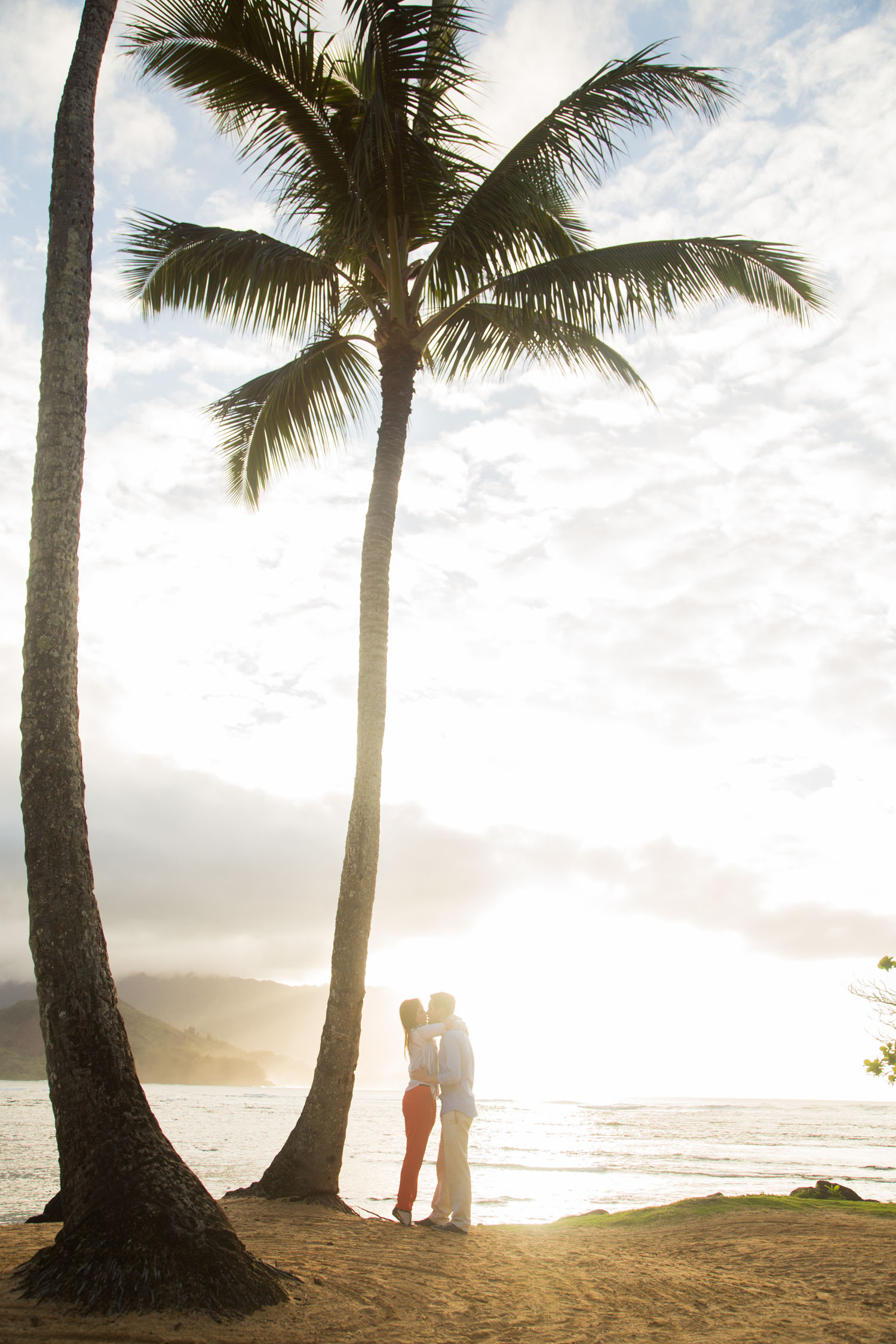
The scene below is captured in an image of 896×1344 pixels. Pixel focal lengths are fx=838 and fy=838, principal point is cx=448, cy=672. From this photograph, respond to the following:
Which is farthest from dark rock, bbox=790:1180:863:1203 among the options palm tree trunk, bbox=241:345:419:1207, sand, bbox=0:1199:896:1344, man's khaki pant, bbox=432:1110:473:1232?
palm tree trunk, bbox=241:345:419:1207

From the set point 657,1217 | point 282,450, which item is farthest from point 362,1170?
point 282,450

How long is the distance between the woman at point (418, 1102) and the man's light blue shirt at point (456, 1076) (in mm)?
78

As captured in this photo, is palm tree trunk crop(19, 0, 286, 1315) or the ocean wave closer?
palm tree trunk crop(19, 0, 286, 1315)

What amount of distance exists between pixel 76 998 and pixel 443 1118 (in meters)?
3.39

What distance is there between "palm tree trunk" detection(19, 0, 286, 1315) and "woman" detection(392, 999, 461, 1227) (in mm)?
2241

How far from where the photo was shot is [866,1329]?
171 inches

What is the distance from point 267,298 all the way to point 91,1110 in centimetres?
776

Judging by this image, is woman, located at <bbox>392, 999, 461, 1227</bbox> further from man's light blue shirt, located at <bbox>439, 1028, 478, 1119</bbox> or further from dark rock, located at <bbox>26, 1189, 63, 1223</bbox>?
dark rock, located at <bbox>26, 1189, 63, 1223</bbox>

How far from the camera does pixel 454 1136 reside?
6.29 m

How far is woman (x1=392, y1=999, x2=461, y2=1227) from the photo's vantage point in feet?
20.7

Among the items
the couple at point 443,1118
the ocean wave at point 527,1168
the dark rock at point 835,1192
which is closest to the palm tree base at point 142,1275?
the couple at point 443,1118

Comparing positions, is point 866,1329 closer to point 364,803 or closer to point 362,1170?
point 364,803

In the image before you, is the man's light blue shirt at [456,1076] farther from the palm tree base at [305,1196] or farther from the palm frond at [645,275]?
the palm frond at [645,275]

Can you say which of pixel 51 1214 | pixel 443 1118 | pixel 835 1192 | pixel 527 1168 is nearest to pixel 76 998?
pixel 51 1214
